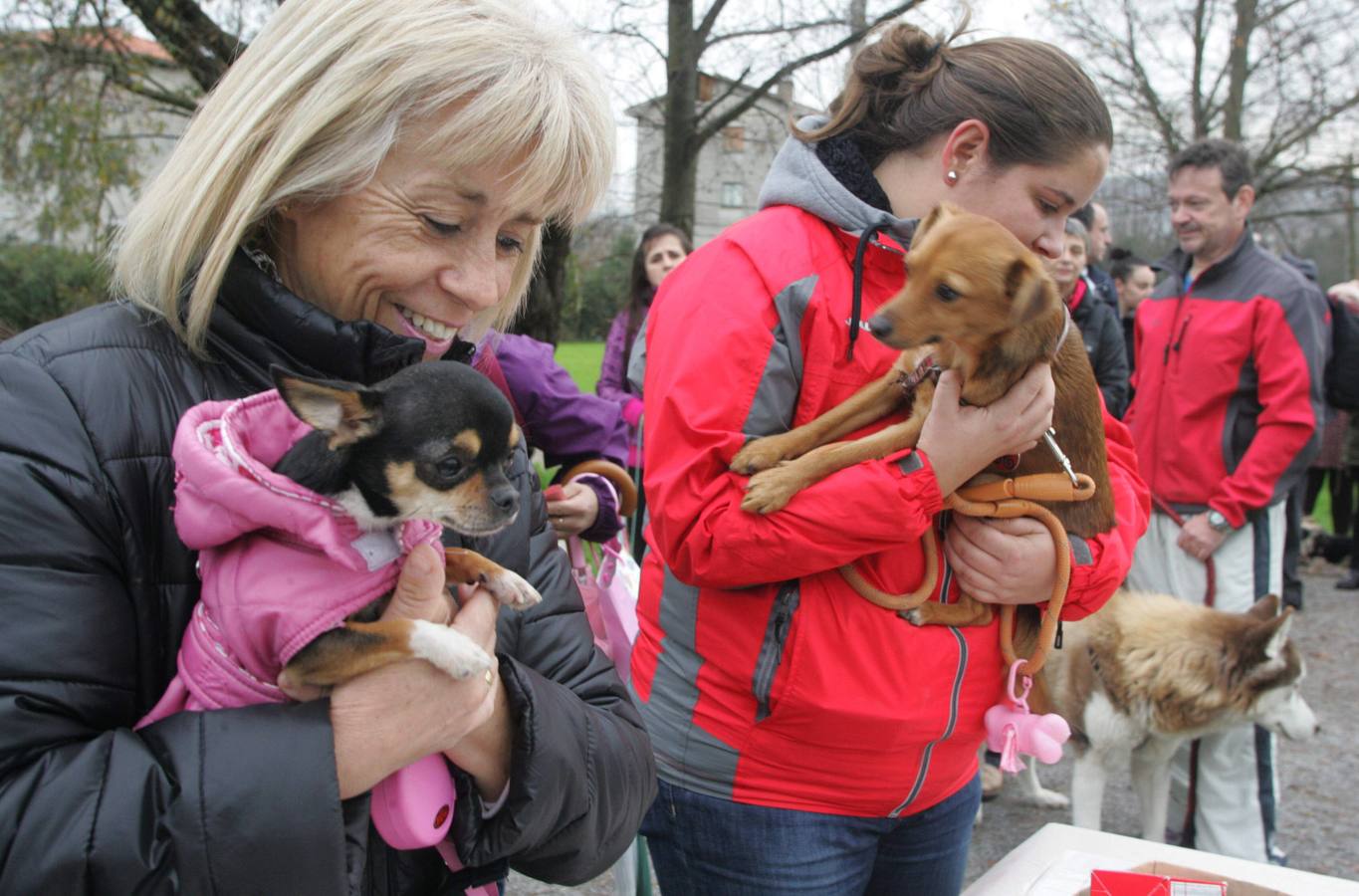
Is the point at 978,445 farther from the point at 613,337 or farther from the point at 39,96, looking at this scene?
the point at 39,96

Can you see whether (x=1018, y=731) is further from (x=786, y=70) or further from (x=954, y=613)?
(x=786, y=70)

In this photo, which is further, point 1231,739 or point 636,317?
point 636,317

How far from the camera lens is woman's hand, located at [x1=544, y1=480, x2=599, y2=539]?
356cm

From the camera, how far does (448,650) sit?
135 cm

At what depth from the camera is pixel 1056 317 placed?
2447 mm

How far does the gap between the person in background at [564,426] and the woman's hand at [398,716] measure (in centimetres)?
215

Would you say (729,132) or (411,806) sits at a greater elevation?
(729,132)

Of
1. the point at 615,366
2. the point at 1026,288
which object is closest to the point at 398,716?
the point at 1026,288

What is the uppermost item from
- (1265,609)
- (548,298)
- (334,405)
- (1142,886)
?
(548,298)

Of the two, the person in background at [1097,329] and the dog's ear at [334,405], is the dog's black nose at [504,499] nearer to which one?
the dog's ear at [334,405]

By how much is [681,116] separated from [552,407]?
8.43m

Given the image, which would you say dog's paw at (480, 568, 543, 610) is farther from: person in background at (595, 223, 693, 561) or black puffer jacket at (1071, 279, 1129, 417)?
black puffer jacket at (1071, 279, 1129, 417)

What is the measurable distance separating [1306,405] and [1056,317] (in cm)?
327

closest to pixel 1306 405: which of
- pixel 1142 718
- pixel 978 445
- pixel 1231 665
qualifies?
pixel 1231 665
